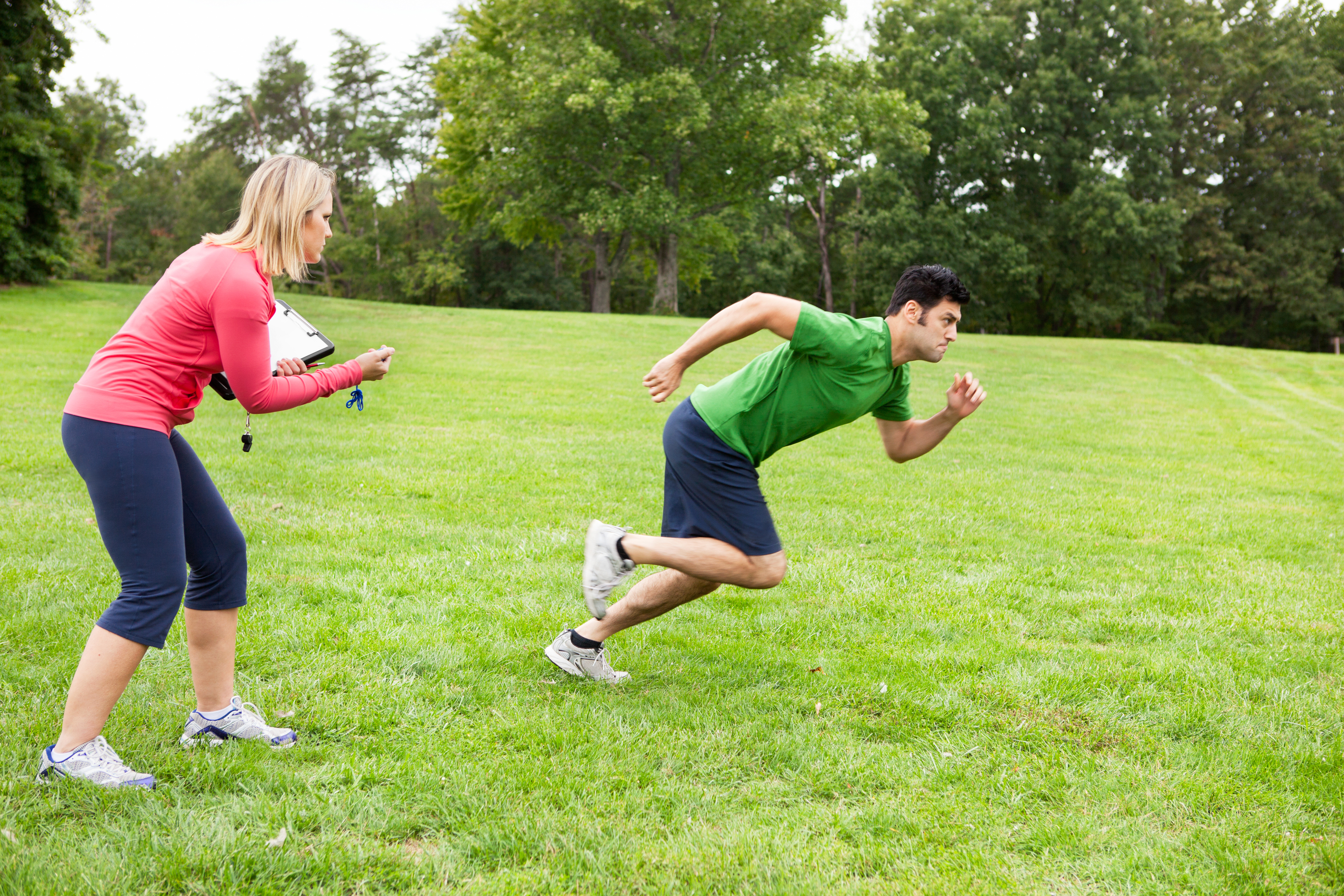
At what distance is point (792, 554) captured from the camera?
6.93m

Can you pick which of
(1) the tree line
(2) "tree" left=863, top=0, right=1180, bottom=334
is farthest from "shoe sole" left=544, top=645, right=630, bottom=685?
(2) "tree" left=863, top=0, right=1180, bottom=334

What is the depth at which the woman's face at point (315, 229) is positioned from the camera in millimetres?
3441

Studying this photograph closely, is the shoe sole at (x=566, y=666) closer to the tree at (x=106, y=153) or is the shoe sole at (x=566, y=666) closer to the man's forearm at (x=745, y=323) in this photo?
the man's forearm at (x=745, y=323)

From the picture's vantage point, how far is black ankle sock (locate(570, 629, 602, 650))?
448 cm

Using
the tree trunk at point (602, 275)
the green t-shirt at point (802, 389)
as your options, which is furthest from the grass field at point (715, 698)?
the tree trunk at point (602, 275)

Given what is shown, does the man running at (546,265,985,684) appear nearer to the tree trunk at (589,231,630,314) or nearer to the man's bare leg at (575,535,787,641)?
the man's bare leg at (575,535,787,641)

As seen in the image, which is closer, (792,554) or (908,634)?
(908,634)

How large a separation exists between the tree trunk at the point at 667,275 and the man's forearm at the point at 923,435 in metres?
32.4

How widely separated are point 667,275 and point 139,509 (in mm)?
34943

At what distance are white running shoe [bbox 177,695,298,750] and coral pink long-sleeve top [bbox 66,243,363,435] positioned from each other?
120 cm

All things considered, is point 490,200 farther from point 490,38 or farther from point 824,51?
point 824,51

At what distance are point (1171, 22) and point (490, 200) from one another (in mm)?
36004

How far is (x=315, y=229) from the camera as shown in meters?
3.47

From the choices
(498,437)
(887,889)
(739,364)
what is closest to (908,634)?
(887,889)
